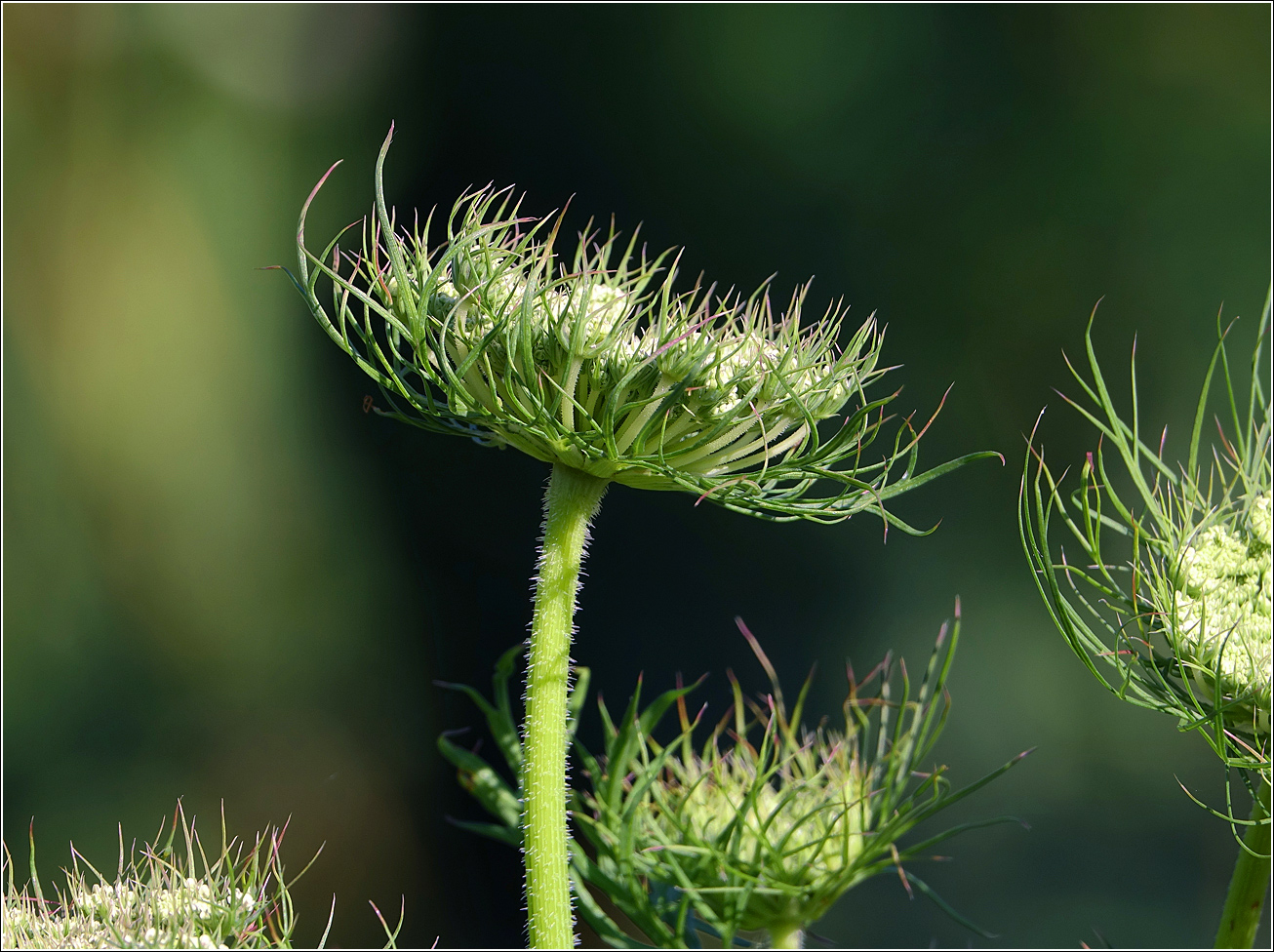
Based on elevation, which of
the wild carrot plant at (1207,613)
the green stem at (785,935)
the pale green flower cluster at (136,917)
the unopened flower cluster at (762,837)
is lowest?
the green stem at (785,935)

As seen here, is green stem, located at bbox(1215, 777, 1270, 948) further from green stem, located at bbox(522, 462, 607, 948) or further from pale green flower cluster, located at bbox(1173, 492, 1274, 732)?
green stem, located at bbox(522, 462, 607, 948)

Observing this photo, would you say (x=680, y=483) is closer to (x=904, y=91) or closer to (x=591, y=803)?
(x=591, y=803)

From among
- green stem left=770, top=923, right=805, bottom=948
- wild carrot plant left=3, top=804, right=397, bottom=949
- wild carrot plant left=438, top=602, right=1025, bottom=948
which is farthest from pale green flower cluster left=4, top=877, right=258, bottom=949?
green stem left=770, top=923, right=805, bottom=948

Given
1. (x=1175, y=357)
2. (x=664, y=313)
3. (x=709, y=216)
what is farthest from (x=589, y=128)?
(x=664, y=313)

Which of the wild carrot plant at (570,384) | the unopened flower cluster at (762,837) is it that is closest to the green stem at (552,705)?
the wild carrot plant at (570,384)

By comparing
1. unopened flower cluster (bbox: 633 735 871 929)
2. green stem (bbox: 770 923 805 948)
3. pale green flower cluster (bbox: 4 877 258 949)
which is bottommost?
green stem (bbox: 770 923 805 948)

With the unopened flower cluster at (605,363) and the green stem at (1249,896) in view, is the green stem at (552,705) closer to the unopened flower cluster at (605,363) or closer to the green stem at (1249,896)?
the unopened flower cluster at (605,363)
